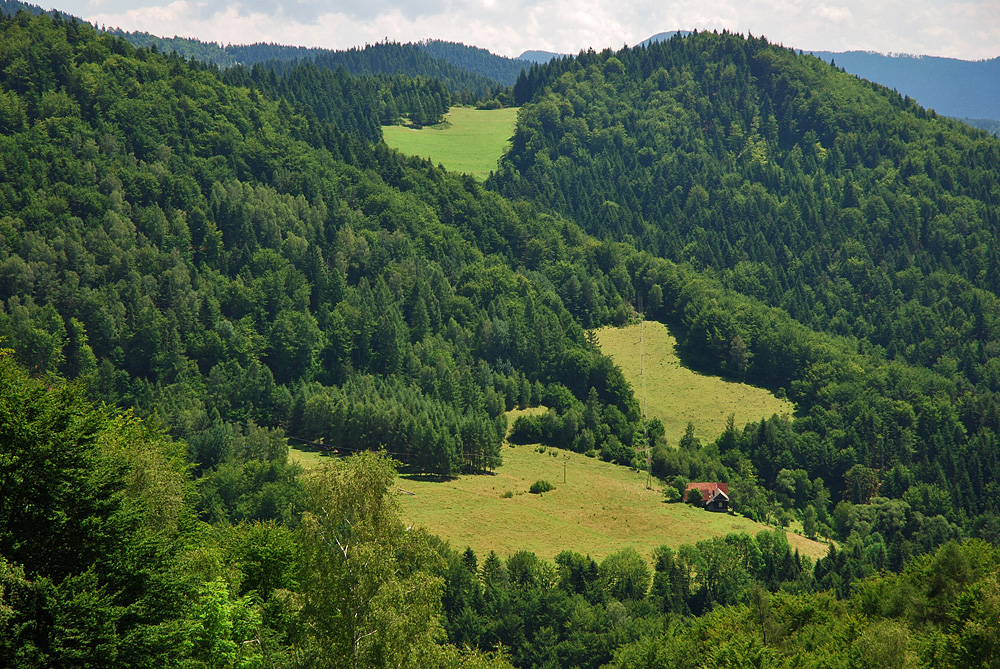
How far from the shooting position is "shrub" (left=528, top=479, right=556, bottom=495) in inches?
4938

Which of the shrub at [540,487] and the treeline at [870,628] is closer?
the treeline at [870,628]

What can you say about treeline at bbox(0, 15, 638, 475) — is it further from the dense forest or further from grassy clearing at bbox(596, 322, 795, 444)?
grassy clearing at bbox(596, 322, 795, 444)

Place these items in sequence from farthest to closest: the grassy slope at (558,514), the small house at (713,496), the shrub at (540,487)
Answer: the small house at (713,496)
the shrub at (540,487)
the grassy slope at (558,514)

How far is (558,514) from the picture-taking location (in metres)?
118

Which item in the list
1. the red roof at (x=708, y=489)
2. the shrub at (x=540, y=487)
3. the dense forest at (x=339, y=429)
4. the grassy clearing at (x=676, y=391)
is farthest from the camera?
the grassy clearing at (x=676, y=391)

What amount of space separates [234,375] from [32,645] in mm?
123465

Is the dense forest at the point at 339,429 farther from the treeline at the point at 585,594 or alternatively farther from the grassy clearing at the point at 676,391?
the grassy clearing at the point at 676,391

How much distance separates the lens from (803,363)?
7160 inches

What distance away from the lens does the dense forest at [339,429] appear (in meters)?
28.4

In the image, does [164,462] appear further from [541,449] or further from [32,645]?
[541,449]

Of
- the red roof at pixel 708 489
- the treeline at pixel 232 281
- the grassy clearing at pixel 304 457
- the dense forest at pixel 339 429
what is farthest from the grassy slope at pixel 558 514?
the grassy clearing at pixel 304 457

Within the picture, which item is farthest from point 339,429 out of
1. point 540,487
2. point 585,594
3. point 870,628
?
point 870,628

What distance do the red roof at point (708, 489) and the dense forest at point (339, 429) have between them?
3175 millimetres

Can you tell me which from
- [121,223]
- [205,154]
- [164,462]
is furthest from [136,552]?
[205,154]
